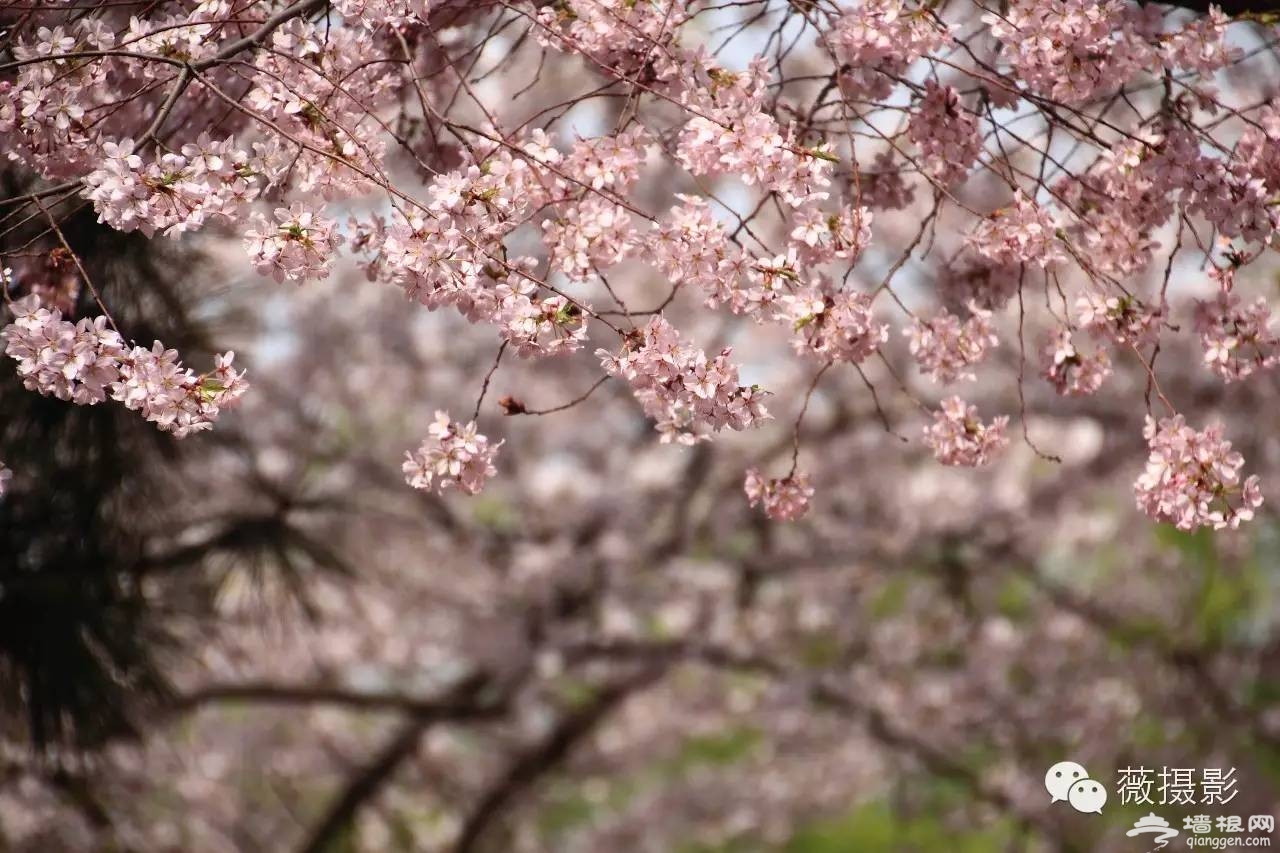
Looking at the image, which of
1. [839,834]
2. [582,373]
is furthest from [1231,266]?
[839,834]

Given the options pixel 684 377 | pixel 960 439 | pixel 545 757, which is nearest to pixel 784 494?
pixel 960 439

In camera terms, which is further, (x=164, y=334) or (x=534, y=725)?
(x=534, y=725)

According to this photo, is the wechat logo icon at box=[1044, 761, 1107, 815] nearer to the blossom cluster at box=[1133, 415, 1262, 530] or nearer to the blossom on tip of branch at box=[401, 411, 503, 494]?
the blossom cluster at box=[1133, 415, 1262, 530]

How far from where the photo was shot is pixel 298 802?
7.55 meters

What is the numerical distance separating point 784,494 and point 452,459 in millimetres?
486

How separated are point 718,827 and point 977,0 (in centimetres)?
667

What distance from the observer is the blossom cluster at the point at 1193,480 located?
177 cm

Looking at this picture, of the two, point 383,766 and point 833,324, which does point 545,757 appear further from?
point 833,324

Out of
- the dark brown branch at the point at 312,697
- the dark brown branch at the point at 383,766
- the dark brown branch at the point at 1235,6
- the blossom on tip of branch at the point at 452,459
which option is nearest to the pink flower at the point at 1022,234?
the dark brown branch at the point at 1235,6

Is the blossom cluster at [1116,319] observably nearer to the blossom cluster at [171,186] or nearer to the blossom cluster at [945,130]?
the blossom cluster at [945,130]

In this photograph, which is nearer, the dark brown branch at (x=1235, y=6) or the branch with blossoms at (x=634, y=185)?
the branch with blossoms at (x=634, y=185)

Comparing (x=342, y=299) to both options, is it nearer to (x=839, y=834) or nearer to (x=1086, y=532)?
(x=1086, y=532)

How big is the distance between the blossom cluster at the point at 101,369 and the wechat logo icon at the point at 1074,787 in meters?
3.09

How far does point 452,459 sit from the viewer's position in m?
1.82
